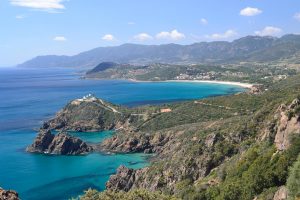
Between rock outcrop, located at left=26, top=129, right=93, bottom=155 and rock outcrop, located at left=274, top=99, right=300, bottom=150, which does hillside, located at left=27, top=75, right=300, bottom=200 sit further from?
rock outcrop, located at left=26, top=129, right=93, bottom=155

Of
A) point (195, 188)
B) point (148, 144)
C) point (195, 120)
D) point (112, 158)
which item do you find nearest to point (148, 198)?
point (195, 188)

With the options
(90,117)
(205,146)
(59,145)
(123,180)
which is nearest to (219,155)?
(205,146)

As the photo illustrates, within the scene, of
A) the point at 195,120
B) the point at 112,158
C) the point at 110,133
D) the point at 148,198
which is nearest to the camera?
the point at 148,198

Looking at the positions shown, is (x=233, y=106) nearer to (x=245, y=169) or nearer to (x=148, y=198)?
(x=245, y=169)

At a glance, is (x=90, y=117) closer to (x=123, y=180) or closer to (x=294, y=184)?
(x=123, y=180)

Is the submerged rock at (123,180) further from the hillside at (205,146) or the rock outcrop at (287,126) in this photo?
the rock outcrop at (287,126)

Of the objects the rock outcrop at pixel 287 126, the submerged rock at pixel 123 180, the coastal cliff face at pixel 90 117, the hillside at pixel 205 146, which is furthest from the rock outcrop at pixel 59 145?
the rock outcrop at pixel 287 126
